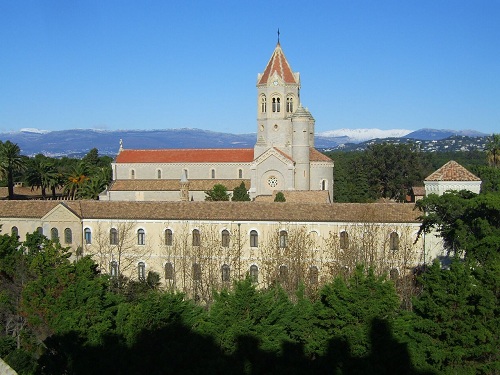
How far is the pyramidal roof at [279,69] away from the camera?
70625mm

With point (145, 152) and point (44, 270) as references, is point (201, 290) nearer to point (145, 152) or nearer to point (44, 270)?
point (44, 270)

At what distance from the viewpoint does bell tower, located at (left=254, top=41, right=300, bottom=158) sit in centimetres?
7025

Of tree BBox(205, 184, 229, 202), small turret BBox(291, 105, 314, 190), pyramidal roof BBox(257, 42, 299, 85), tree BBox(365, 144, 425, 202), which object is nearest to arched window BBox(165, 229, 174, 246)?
tree BBox(205, 184, 229, 202)

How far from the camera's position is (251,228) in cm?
4509

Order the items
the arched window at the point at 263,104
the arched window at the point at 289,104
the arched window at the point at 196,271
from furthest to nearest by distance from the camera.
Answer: the arched window at the point at 263,104
the arched window at the point at 289,104
the arched window at the point at 196,271

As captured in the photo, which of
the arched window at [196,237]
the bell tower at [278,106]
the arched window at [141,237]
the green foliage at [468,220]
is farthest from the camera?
the bell tower at [278,106]

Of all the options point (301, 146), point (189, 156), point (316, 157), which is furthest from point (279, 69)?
point (189, 156)

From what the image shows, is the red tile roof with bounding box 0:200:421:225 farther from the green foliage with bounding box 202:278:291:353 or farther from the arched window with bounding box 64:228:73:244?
the green foliage with bounding box 202:278:291:353

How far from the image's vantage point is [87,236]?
47312mm

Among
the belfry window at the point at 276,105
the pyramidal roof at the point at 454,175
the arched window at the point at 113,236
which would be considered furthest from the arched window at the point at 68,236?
the belfry window at the point at 276,105

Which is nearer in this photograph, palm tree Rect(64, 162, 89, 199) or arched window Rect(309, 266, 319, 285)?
arched window Rect(309, 266, 319, 285)

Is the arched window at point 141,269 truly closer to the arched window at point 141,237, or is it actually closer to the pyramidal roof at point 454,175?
the arched window at point 141,237

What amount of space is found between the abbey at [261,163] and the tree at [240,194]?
4.41 ft

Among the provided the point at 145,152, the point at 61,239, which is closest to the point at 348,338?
the point at 61,239
